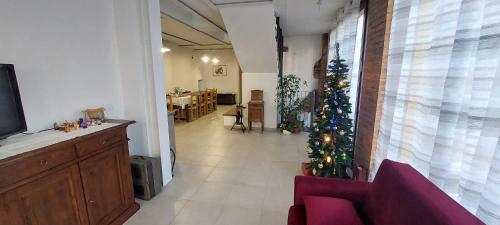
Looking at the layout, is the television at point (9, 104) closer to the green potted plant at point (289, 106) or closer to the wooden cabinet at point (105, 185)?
the wooden cabinet at point (105, 185)

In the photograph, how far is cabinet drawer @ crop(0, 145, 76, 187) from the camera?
1.27 m

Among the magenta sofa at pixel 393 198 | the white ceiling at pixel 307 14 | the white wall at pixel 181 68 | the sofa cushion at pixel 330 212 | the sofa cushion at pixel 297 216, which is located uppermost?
Result: the white ceiling at pixel 307 14

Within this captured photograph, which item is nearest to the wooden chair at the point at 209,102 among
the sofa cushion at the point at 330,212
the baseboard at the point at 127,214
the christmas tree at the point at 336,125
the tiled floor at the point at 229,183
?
the tiled floor at the point at 229,183

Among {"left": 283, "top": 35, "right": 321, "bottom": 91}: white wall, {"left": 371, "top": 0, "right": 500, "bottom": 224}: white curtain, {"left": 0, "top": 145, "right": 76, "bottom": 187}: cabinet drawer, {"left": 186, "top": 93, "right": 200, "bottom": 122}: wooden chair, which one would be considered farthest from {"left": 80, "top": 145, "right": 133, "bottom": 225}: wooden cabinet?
{"left": 283, "top": 35, "right": 321, "bottom": 91}: white wall

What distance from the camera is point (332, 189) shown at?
164 centimetres

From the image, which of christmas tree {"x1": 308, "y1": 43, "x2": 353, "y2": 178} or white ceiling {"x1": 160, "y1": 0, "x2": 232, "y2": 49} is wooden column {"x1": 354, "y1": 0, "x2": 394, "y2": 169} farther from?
white ceiling {"x1": 160, "y1": 0, "x2": 232, "y2": 49}

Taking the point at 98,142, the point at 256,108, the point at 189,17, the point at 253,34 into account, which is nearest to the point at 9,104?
the point at 98,142

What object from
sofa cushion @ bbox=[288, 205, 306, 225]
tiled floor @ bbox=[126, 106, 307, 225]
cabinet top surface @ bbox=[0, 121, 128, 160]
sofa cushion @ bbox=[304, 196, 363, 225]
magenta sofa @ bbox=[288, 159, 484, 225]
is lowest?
tiled floor @ bbox=[126, 106, 307, 225]

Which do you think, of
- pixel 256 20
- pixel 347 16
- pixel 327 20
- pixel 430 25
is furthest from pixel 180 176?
pixel 327 20

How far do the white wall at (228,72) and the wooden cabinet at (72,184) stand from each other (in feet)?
26.3

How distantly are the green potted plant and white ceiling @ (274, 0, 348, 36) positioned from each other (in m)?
1.26

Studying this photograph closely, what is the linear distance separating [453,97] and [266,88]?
14.4 feet

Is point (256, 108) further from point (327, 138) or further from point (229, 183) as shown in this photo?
point (327, 138)

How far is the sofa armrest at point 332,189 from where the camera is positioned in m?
1.60
